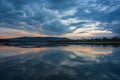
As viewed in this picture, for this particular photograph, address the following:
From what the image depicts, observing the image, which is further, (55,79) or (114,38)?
(114,38)

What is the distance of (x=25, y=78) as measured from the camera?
9.33 m

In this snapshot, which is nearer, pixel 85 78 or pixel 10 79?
pixel 10 79

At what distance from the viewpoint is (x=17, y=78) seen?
9.30 metres

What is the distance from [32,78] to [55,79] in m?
1.44

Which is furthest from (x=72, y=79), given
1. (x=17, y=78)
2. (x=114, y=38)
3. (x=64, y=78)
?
(x=114, y=38)

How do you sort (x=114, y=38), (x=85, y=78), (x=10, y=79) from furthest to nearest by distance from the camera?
1. (x=114, y=38)
2. (x=85, y=78)
3. (x=10, y=79)

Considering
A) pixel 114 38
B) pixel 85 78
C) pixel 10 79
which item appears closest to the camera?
pixel 10 79

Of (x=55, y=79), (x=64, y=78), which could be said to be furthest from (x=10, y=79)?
(x=64, y=78)

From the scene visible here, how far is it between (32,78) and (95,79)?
152 inches

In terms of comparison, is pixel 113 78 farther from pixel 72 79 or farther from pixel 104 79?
pixel 72 79

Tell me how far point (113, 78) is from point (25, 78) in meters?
5.45

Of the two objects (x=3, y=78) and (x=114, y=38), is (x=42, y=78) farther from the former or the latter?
(x=114, y=38)

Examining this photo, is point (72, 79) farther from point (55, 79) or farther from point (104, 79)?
point (104, 79)

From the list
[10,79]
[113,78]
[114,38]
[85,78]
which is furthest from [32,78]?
[114,38]
